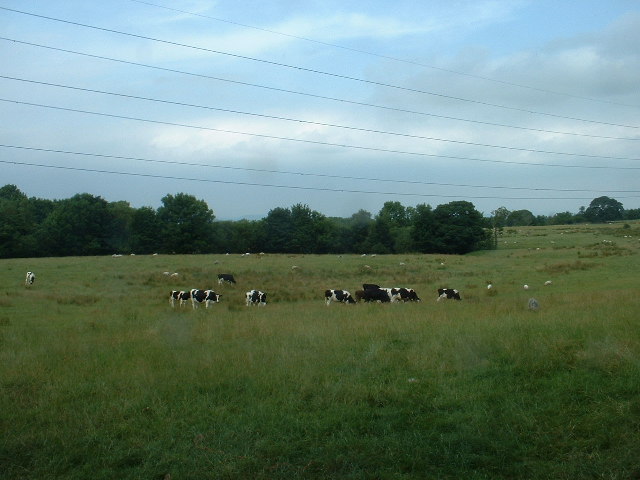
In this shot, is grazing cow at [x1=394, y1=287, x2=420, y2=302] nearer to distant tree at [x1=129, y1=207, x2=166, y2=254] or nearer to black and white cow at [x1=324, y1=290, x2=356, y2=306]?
black and white cow at [x1=324, y1=290, x2=356, y2=306]

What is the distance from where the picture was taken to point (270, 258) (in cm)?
5319

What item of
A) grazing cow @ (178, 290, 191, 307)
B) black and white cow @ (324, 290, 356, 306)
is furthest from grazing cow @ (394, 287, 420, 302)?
grazing cow @ (178, 290, 191, 307)

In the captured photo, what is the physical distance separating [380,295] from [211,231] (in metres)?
62.0

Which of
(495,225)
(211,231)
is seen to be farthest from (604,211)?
(211,231)

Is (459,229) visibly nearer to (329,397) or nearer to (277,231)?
(277,231)

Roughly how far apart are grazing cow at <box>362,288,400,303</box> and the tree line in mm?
56535

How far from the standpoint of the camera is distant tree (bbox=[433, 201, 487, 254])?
283ft

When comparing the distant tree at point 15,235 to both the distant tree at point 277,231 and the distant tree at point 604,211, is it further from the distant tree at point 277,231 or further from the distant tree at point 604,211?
the distant tree at point 604,211

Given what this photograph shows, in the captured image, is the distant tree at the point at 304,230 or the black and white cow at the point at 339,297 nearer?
the black and white cow at the point at 339,297

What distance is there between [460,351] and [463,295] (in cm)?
1905

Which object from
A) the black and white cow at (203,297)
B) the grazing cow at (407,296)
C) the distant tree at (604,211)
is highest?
the distant tree at (604,211)

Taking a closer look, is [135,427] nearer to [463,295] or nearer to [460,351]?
[460,351]

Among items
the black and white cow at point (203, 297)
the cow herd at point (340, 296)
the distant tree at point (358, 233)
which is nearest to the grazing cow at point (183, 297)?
the cow herd at point (340, 296)

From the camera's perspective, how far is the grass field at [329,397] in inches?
280
